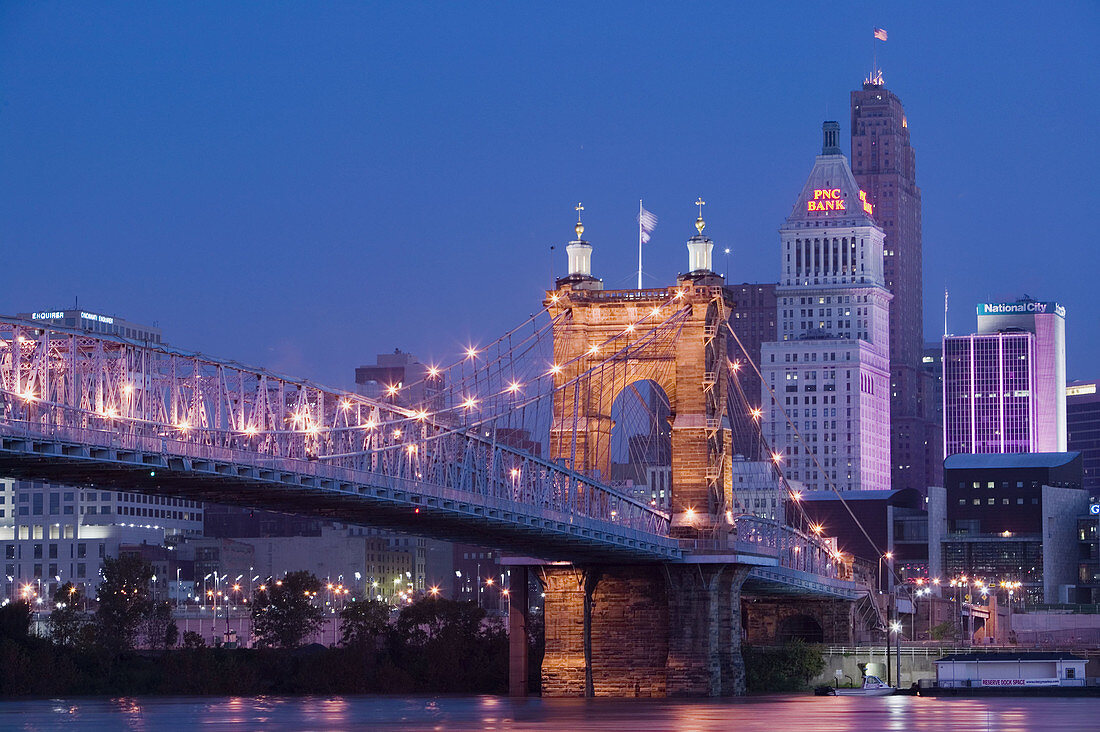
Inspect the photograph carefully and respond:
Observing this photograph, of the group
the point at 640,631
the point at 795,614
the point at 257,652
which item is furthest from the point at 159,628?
the point at 795,614

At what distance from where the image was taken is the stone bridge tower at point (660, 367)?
105m

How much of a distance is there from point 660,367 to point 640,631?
13.9m

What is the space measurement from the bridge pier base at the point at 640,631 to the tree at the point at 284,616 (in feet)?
89.6

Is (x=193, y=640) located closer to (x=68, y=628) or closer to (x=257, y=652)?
(x=257, y=652)

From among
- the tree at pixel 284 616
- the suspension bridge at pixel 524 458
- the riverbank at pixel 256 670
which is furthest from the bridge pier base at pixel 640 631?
the tree at pixel 284 616

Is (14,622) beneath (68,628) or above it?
above

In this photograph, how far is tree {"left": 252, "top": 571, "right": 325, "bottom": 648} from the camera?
417 feet

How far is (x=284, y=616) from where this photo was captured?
418ft

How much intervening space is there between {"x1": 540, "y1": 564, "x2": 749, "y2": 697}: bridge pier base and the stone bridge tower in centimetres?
317

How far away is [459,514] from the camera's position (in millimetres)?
83062

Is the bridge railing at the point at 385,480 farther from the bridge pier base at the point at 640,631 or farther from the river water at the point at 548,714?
the river water at the point at 548,714

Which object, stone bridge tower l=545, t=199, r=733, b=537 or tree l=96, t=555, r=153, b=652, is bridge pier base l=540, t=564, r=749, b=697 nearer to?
stone bridge tower l=545, t=199, r=733, b=537

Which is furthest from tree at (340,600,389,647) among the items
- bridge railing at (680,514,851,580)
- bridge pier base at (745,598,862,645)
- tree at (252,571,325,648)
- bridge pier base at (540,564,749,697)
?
bridge pier base at (745,598,862,645)

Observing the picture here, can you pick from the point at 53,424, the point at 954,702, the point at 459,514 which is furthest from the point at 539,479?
the point at 53,424
